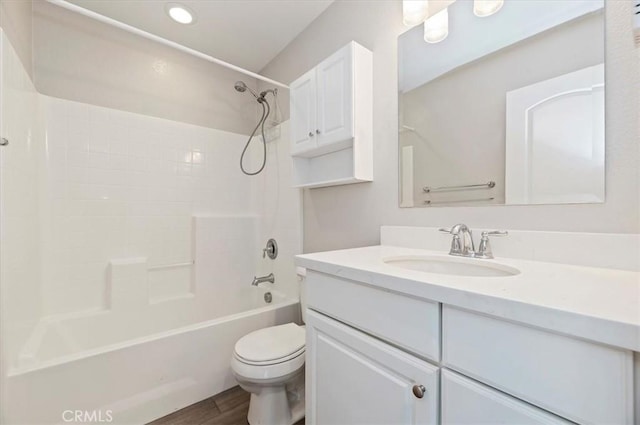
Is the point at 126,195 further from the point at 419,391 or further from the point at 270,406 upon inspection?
the point at 419,391

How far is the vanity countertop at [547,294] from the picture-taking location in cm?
43

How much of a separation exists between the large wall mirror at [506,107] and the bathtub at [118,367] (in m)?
1.35

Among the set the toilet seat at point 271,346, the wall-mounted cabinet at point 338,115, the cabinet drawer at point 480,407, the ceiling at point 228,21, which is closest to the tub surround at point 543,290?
the cabinet drawer at point 480,407

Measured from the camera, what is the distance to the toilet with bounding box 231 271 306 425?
123 cm

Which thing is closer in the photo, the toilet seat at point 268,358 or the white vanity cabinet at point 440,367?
the white vanity cabinet at point 440,367

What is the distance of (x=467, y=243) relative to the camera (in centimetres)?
103

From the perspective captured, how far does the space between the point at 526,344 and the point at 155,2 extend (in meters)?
2.41

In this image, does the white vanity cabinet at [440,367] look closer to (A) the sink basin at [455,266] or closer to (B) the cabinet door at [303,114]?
(A) the sink basin at [455,266]

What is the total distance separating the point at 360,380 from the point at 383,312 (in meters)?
0.24

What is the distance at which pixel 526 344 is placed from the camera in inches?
20.0

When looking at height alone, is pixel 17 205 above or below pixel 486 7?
below

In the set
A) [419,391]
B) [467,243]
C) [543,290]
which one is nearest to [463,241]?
[467,243]

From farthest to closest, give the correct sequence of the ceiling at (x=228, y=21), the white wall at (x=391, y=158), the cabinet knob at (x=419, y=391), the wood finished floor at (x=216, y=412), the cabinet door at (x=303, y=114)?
the ceiling at (x=228, y=21) < the cabinet door at (x=303, y=114) < the wood finished floor at (x=216, y=412) < the white wall at (x=391, y=158) < the cabinet knob at (x=419, y=391)

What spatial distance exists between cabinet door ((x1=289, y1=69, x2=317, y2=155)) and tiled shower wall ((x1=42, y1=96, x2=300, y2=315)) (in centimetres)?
45
